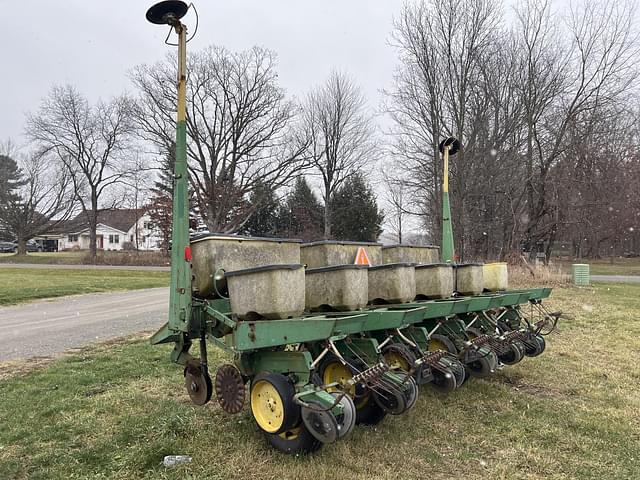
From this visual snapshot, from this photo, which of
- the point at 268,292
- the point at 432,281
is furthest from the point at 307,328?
the point at 432,281

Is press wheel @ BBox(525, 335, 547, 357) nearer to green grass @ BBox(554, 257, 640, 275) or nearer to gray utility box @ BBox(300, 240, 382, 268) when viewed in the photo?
gray utility box @ BBox(300, 240, 382, 268)

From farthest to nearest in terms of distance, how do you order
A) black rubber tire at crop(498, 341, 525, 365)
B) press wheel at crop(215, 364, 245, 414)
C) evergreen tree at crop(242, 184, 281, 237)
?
evergreen tree at crop(242, 184, 281, 237)
black rubber tire at crop(498, 341, 525, 365)
press wheel at crop(215, 364, 245, 414)

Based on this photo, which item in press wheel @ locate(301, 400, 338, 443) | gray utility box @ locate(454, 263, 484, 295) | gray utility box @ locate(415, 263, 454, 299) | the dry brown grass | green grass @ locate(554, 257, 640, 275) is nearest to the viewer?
press wheel @ locate(301, 400, 338, 443)

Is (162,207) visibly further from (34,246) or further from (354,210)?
(34,246)

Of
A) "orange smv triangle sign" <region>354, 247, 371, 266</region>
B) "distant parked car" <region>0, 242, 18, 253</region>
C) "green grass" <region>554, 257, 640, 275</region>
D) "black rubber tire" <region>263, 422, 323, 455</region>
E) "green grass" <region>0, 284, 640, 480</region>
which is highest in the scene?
"distant parked car" <region>0, 242, 18, 253</region>

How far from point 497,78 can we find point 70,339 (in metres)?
18.2

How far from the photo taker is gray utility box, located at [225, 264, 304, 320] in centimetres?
330

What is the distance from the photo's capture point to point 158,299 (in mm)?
14648

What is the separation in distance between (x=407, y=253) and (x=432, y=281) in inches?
27.9

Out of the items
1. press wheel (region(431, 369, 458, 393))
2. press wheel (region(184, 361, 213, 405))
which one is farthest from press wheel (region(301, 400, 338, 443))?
press wheel (region(431, 369, 458, 393))

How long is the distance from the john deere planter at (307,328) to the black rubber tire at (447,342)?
0.01 m

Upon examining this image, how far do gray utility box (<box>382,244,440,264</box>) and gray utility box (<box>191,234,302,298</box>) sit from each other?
1.77 m

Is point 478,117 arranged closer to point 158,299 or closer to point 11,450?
point 158,299

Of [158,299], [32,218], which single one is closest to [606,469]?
[158,299]
